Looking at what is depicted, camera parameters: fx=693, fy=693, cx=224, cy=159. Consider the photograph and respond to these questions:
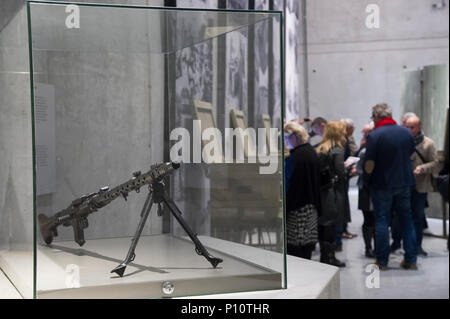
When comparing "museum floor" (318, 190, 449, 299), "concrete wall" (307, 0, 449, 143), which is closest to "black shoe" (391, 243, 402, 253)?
"museum floor" (318, 190, 449, 299)

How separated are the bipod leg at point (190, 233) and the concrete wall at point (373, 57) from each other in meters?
7.61

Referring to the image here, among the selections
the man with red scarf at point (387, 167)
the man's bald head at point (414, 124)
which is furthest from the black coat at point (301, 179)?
the man's bald head at point (414, 124)

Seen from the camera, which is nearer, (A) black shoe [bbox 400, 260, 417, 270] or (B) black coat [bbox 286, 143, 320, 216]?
(B) black coat [bbox 286, 143, 320, 216]

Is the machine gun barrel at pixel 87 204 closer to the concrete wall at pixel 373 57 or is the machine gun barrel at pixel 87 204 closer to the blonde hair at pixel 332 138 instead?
the blonde hair at pixel 332 138

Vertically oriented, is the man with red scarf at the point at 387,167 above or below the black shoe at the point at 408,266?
above

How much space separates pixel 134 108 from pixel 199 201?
0.41 m

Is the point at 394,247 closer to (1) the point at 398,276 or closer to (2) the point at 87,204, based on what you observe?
(1) the point at 398,276

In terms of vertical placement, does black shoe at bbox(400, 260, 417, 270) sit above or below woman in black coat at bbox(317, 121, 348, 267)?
below

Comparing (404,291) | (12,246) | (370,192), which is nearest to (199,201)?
(12,246)

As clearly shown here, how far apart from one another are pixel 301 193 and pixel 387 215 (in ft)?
5.37

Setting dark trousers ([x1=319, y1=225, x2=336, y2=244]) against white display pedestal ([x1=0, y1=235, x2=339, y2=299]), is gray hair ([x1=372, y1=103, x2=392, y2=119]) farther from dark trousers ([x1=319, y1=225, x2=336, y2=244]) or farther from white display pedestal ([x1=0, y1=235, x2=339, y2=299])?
white display pedestal ([x1=0, y1=235, x2=339, y2=299])

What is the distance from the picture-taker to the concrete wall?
1008 cm

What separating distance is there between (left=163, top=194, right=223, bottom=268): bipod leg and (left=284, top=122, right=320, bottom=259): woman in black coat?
2.40m

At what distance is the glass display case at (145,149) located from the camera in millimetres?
2293
